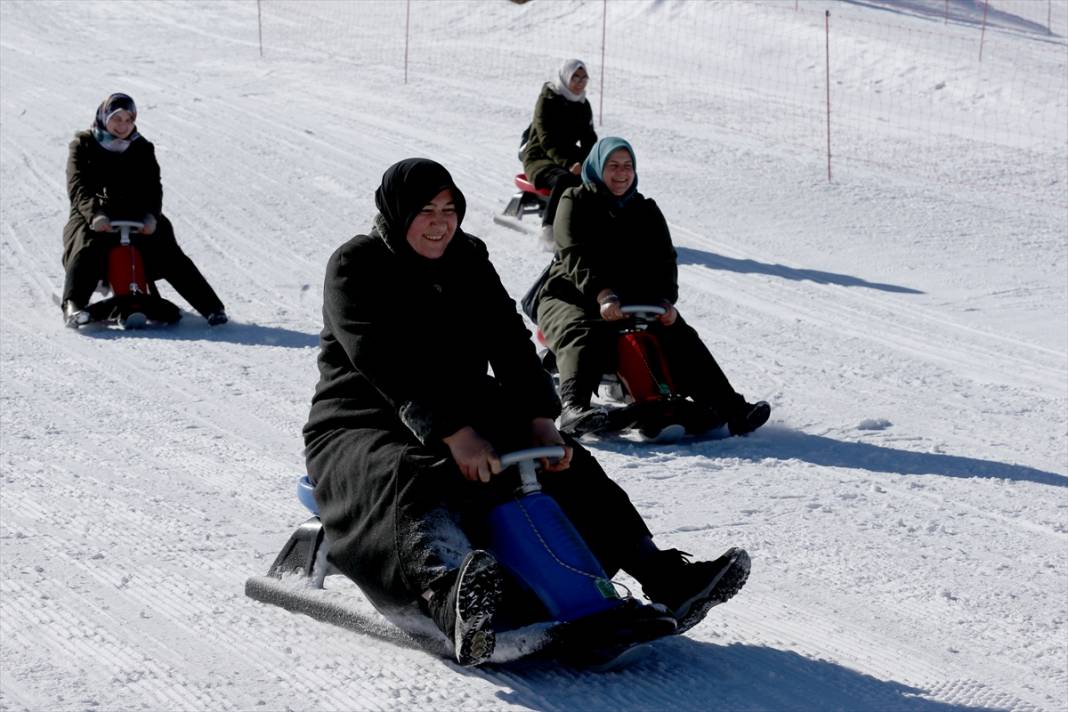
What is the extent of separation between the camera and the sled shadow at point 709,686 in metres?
4.27

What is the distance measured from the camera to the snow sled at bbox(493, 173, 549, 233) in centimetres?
1295

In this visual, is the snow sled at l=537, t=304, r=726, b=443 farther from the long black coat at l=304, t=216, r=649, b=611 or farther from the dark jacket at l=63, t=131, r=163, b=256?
the dark jacket at l=63, t=131, r=163, b=256

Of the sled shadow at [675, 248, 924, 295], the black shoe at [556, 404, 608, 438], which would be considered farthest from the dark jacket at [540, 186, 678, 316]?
the sled shadow at [675, 248, 924, 295]

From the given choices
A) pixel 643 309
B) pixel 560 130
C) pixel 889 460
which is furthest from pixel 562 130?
pixel 889 460

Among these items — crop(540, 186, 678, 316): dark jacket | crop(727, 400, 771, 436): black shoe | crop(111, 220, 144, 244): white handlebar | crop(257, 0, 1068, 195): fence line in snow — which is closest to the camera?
crop(727, 400, 771, 436): black shoe

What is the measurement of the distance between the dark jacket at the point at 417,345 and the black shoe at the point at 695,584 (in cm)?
61

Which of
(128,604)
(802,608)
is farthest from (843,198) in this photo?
(128,604)

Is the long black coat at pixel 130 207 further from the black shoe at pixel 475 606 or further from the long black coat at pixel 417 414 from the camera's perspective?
the black shoe at pixel 475 606

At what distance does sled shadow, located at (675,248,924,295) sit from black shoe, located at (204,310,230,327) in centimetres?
379

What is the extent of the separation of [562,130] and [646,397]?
16.4 ft

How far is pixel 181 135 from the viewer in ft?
55.2

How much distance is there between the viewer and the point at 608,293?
7777mm

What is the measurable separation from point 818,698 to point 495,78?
17336 mm

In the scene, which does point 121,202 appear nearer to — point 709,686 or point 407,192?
point 407,192
